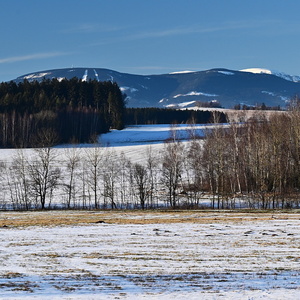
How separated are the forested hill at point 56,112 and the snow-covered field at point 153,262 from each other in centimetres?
7269

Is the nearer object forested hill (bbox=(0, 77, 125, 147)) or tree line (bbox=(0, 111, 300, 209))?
tree line (bbox=(0, 111, 300, 209))

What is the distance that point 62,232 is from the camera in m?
34.5

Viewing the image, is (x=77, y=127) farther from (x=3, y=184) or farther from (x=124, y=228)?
(x=124, y=228)

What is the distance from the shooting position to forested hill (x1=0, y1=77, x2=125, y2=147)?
122 metres

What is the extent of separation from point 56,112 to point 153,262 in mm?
112155

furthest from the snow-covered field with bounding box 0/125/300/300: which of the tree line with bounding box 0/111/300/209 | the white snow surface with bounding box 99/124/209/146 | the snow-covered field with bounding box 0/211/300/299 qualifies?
the white snow surface with bounding box 99/124/209/146

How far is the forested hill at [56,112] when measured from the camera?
401 ft

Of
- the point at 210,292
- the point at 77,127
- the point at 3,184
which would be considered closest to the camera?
the point at 210,292

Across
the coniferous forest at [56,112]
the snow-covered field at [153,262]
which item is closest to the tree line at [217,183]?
the snow-covered field at [153,262]

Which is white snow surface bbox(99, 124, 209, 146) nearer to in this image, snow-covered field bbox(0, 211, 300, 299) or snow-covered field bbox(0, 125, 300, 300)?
snow-covered field bbox(0, 125, 300, 300)

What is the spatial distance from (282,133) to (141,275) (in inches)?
2313

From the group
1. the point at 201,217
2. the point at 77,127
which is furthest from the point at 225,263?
the point at 77,127

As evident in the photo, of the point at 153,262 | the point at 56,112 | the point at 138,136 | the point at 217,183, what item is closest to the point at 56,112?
the point at 56,112

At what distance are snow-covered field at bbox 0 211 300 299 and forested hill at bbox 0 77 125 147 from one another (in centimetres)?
7269
